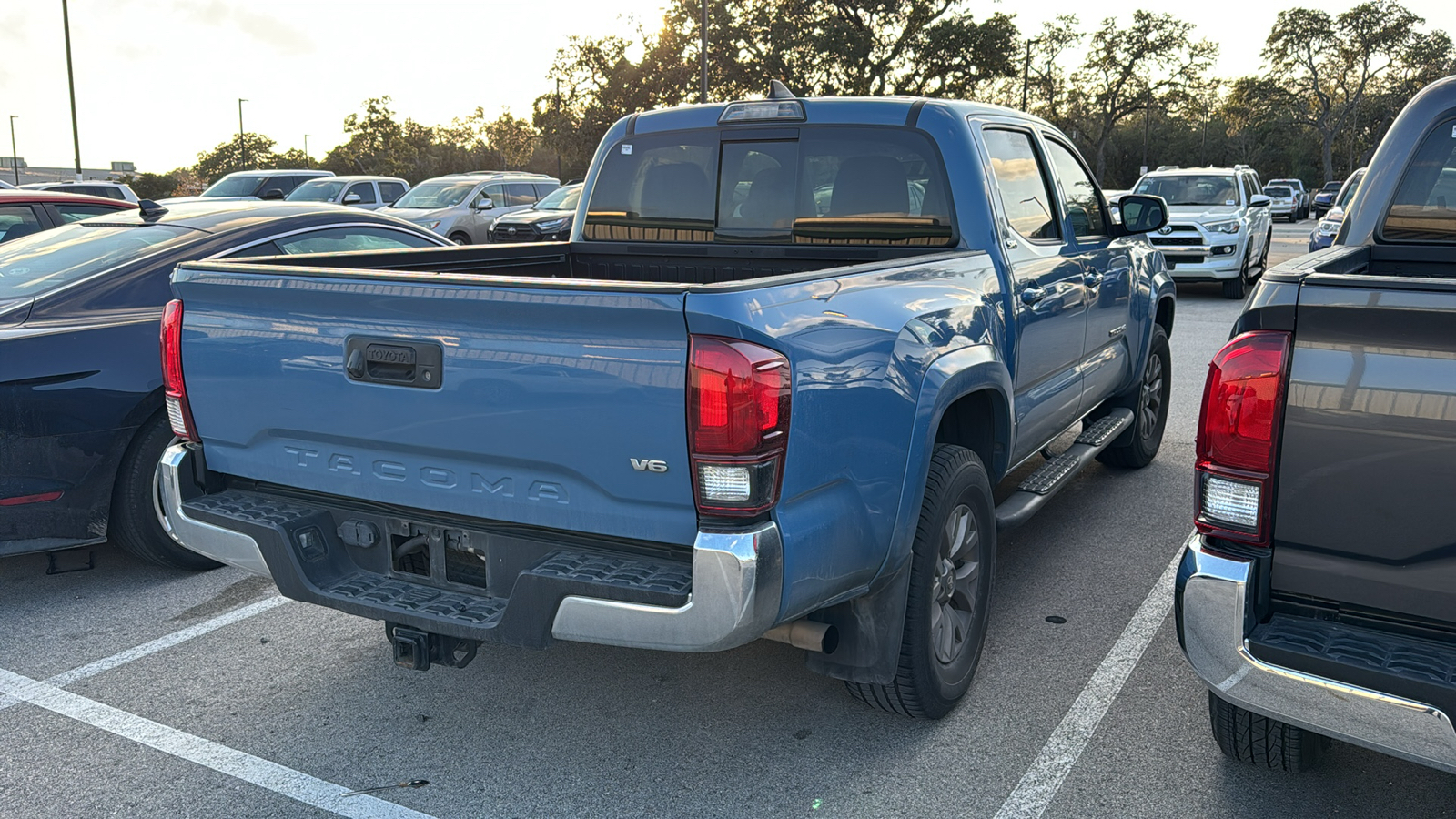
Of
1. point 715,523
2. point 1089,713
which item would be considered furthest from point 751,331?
point 1089,713

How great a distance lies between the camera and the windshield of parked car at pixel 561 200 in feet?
65.4

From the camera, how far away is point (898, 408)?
10.3 feet

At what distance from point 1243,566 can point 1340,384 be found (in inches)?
18.6

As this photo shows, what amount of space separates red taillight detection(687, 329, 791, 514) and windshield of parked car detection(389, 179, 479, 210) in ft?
62.8

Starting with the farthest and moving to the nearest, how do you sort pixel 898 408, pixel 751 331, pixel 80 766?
pixel 80 766
pixel 898 408
pixel 751 331

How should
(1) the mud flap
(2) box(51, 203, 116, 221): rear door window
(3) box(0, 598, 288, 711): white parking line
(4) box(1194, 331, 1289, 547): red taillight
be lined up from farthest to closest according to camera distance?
(2) box(51, 203, 116, 221): rear door window → (3) box(0, 598, 288, 711): white parking line → (1) the mud flap → (4) box(1194, 331, 1289, 547): red taillight

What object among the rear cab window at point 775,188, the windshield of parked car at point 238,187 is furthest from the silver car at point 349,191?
the rear cab window at point 775,188

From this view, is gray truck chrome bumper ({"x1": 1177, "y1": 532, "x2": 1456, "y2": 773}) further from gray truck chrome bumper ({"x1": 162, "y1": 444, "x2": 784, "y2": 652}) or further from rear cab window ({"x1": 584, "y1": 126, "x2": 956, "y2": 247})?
rear cab window ({"x1": 584, "y1": 126, "x2": 956, "y2": 247})

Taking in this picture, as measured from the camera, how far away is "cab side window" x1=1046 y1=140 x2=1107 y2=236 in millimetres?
5164

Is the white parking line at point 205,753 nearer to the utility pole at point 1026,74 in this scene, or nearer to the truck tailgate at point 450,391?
the truck tailgate at point 450,391

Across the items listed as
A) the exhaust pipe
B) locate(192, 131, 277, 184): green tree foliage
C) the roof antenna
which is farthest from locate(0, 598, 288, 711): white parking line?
locate(192, 131, 277, 184): green tree foliage

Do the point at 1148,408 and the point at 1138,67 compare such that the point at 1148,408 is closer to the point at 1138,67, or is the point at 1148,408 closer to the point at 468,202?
the point at 468,202

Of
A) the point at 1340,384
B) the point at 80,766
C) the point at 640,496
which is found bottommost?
the point at 80,766

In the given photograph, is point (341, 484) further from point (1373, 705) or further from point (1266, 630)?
point (1373, 705)
